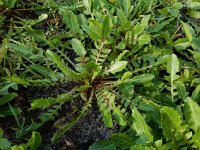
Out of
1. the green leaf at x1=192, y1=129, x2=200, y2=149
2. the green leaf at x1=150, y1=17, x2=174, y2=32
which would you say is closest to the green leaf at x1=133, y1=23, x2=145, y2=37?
the green leaf at x1=150, y1=17, x2=174, y2=32

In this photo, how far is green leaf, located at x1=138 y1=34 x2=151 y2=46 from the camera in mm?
2551

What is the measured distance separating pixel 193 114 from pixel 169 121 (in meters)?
0.16

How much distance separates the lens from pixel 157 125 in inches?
91.2

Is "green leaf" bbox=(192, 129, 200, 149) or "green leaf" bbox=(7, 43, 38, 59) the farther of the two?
"green leaf" bbox=(7, 43, 38, 59)

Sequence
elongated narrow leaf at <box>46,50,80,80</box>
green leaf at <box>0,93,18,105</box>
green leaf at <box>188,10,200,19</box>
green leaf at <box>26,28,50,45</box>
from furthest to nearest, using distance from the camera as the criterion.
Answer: green leaf at <box>188,10,200,19</box>, green leaf at <box>26,28,50,45</box>, green leaf at <box>0,93,18,105</box>, elongated narrow leaf at <box>46,50,80,80</box>

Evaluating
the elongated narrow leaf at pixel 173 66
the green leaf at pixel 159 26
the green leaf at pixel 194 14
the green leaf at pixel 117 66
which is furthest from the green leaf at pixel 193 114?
the green leaf at pixel 194 14

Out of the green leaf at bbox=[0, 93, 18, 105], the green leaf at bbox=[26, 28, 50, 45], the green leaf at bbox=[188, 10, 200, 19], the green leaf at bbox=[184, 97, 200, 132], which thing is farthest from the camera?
the green leaf at bbox=[188, 10, 200, 19]

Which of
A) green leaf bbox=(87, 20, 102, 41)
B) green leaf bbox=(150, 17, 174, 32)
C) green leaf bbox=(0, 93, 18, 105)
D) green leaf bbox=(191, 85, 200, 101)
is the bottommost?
green leaf bbox=(191, 85, 200, 101)

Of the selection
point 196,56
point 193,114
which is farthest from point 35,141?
point 196,56

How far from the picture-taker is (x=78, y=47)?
8.38ft

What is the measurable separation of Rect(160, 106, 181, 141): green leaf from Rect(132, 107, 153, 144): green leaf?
0.09m

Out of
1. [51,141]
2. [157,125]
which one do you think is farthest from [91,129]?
[157,125]

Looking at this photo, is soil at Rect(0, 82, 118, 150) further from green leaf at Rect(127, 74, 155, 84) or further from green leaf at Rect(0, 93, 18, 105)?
green leaf at Rect(127, 74, 155, 84)

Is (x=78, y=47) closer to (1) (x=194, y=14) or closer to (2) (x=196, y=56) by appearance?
(2) (x=196, y=56)
